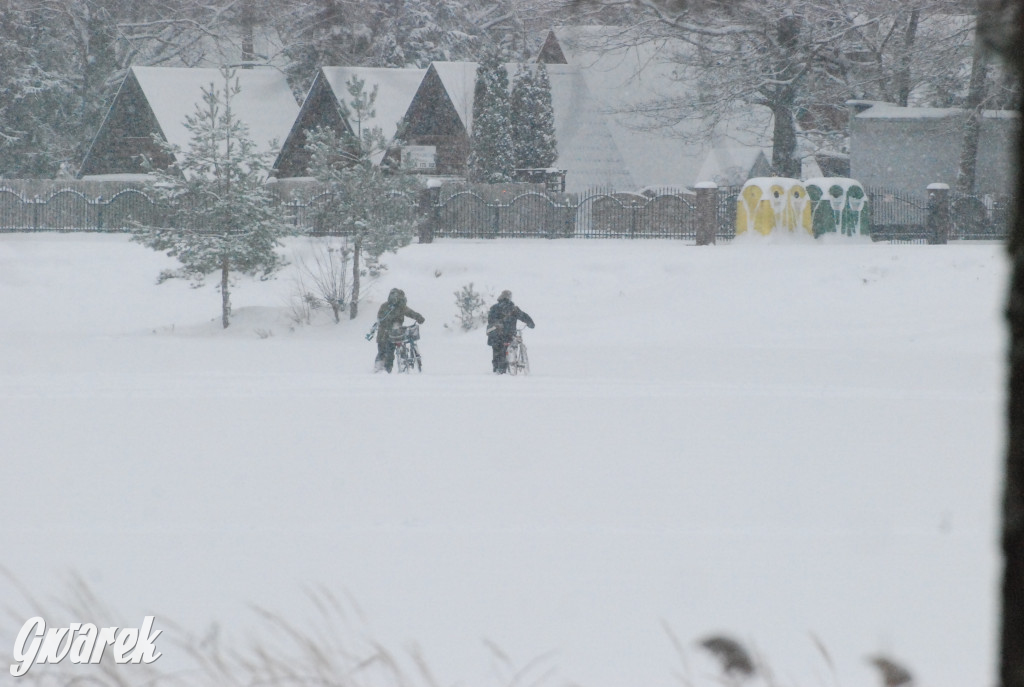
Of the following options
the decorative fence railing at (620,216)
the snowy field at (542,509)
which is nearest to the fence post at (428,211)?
the decorative fence railing at (620,216)

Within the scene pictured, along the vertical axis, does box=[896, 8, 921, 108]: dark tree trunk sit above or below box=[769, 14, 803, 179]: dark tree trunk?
above

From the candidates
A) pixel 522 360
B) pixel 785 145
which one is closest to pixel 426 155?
pixel 785 145

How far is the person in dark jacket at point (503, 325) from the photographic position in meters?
16.8

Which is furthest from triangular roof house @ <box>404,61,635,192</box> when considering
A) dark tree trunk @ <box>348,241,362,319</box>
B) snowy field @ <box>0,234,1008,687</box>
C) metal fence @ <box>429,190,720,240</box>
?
snowy field @ <box>0,234,1008,687</box>

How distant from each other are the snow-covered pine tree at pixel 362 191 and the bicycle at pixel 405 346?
7.27 meters

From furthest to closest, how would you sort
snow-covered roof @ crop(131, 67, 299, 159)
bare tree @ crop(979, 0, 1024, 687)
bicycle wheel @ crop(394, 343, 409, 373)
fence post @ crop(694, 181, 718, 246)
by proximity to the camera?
snow-covered roof @ crop(131, 67, 299, 159), fence post @ crop(694, 181, 718, 246), bicycle wheel @ crop(394, 343, 409, 373), bare tree @ crop(979, 0, 1024, 687)

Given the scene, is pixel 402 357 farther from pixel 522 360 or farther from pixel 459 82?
pixel 459 82

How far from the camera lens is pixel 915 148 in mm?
33469

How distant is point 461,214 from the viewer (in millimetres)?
30312

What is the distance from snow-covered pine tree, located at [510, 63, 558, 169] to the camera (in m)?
38.6

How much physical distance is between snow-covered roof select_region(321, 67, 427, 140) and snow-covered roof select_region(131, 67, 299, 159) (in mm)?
2587

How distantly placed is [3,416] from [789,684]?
8.40 metres

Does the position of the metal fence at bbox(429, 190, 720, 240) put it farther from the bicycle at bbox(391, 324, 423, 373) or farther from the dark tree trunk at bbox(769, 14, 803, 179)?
the bicycle at bbox(391, 324, 423, 373)

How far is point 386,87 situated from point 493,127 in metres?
7.27
